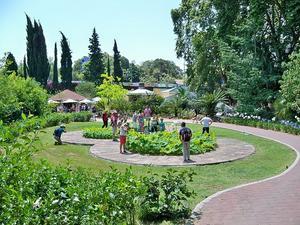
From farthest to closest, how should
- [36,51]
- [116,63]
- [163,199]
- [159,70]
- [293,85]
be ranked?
1. [159,70]
2. [116,63]
3. [36,51]
4. [293,85]
5. [163,199]

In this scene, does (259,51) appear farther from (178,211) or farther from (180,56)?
(178,211)

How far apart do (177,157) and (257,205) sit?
22.8 ft

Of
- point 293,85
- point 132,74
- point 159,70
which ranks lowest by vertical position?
point 293,85

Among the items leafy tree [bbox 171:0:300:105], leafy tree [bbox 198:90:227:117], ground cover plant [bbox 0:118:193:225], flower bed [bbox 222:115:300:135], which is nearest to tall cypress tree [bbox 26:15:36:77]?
leafy tree [bbox 171:0:300:105]

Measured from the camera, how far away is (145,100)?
42969 millimetres

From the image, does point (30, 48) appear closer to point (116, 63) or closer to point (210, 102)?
point (116, 63)

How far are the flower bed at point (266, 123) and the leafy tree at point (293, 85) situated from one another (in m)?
1.25

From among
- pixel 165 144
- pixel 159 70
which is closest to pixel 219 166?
pixel 165 144

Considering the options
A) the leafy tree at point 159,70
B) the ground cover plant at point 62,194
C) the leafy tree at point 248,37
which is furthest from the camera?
the leafy tree at point 159,70

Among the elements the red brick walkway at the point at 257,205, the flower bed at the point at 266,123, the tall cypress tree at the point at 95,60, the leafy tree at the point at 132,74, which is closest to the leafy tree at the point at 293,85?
the flower bed at the point at 266,123

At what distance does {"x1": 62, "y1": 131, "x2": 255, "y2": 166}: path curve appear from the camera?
1506 centimetres

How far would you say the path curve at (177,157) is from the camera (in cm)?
1506

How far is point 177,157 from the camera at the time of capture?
52.8 feet

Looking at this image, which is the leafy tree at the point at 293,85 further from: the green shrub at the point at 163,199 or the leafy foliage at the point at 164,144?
the green shrub at the point at 163,199
